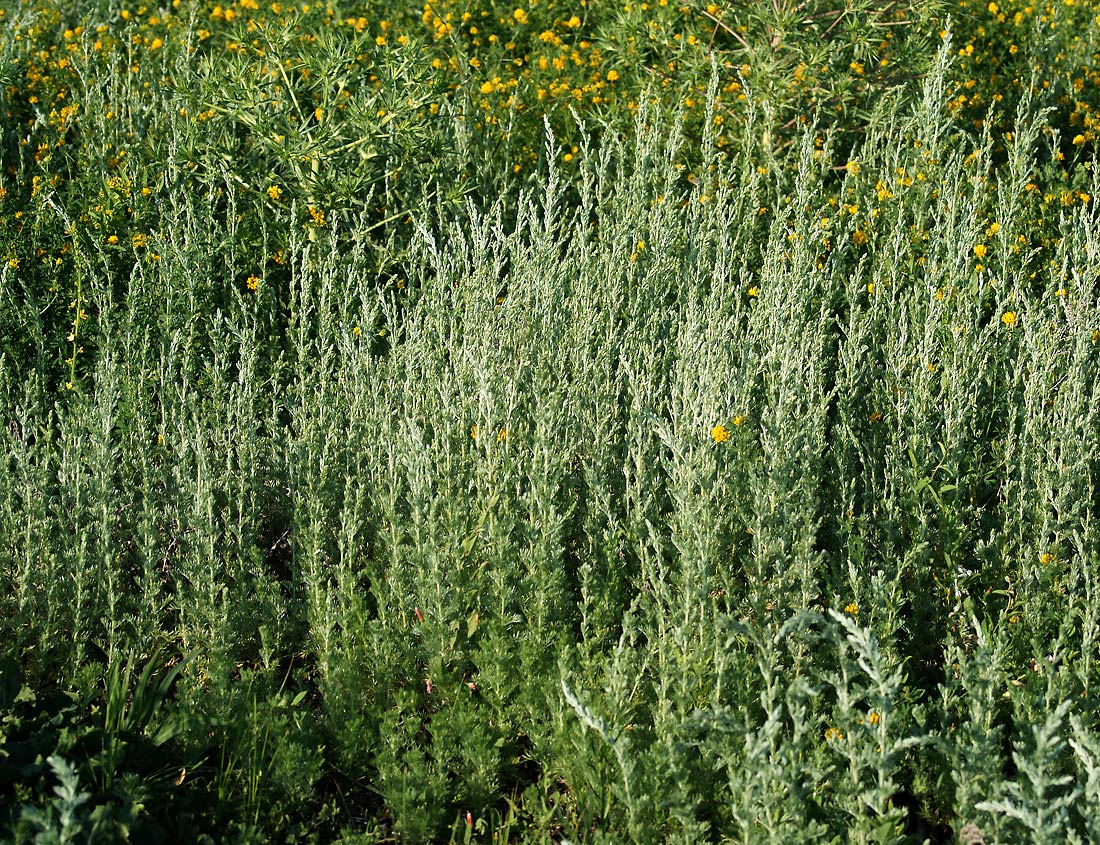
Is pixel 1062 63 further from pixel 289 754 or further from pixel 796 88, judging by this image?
pixel 289 754

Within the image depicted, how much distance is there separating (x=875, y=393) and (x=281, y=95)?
295 centimetres

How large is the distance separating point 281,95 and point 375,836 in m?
3.58

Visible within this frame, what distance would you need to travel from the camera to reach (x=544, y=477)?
3.12 meters

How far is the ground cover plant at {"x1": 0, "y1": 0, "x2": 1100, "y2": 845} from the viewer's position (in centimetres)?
266

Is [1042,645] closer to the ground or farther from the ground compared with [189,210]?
closer to the ground

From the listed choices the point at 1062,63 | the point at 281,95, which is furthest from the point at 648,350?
the point at 1062,63

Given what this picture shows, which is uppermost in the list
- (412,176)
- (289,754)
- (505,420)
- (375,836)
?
(412,176)

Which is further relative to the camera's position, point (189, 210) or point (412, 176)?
point (412, 176)

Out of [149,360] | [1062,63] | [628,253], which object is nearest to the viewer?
[149,360]

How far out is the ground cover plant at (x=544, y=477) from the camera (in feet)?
8.74

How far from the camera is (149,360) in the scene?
432cm

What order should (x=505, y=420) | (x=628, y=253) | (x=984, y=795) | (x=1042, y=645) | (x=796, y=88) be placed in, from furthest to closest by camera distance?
(x=796, y=88) → (x=628, y=253) → (x=505, y=420) → (x=1042, y=645) → (x=984, y=795)

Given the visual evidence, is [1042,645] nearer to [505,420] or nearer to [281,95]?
[505,420]

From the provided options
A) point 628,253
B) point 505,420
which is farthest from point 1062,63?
point 505,420
